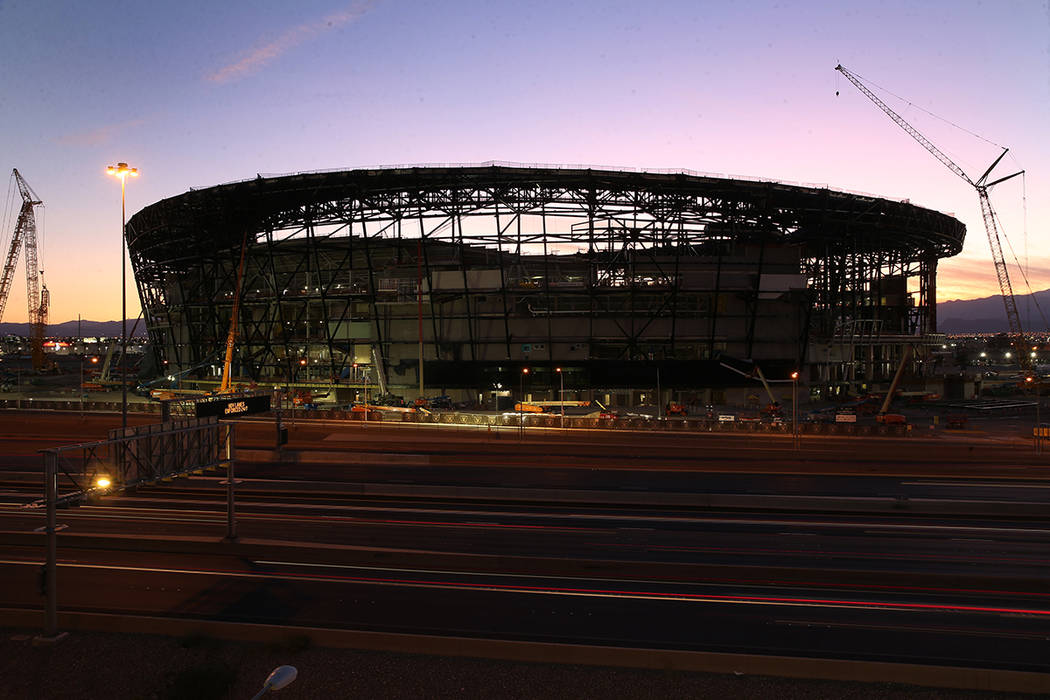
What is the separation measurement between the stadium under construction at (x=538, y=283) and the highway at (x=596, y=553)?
28281 mm

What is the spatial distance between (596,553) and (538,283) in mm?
40590

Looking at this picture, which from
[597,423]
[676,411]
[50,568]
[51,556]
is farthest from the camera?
[676,411]

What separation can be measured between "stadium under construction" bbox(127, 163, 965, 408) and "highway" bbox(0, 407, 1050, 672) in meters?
28.3

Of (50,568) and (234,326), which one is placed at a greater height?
(234,326)

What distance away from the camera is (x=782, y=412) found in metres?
45.6

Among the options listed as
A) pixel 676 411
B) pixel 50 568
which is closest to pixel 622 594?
pixel 50 568

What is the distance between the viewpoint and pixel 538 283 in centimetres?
5334

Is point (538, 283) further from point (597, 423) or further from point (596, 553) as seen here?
point (596, 553)

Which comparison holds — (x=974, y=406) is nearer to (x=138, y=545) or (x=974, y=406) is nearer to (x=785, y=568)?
(x=785, y=568)

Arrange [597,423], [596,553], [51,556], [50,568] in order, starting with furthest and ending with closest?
[597,423] < [596,553] < [51,556] < [50,568]

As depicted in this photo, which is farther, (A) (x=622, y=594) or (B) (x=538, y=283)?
(B) (x=538, y=283)

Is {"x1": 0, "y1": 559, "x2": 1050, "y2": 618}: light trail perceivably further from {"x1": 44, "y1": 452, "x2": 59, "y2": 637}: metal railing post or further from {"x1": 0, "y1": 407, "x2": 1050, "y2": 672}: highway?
{"x1": 44, "y1": 452, "x2": 59, "y2": 637}: metal railing post

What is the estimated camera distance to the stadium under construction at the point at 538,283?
50.7 m

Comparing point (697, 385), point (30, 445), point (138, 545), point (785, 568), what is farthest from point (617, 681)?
point (697, 385)
